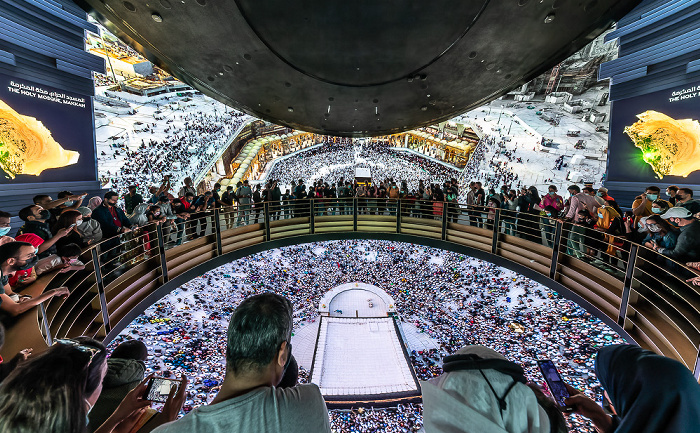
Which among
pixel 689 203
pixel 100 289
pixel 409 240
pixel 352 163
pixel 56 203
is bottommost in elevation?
pixel 409 240

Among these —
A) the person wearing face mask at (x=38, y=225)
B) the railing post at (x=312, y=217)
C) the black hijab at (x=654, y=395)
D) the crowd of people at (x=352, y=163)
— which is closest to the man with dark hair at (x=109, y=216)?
the person wearing face mask at (x=38, y=225)

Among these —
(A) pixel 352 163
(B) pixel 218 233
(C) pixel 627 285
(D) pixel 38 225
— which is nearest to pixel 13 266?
(D) pixel 38 225

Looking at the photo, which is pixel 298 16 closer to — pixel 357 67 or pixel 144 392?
pixel 357 67

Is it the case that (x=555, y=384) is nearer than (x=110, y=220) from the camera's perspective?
Yes

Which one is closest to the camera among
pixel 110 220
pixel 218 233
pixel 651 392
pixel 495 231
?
pixel 651 392

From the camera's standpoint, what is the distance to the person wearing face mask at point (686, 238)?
3008 mm

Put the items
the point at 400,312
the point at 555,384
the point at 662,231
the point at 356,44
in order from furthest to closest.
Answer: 1. the point at 400,312
2. the point at 662,231
3. the point at 555,384
4. the point at 356,44

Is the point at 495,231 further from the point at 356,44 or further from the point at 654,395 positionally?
the point at 356,44

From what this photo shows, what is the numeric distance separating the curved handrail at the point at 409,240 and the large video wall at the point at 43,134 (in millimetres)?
3069

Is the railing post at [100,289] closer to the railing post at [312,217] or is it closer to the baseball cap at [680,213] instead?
the railing post at [312,217]

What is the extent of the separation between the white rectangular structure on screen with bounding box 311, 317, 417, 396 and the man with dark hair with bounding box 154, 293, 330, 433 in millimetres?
7070

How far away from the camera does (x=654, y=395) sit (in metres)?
0.83

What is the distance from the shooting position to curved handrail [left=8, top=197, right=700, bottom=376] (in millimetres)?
3146

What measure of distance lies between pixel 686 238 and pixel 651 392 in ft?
11.7
